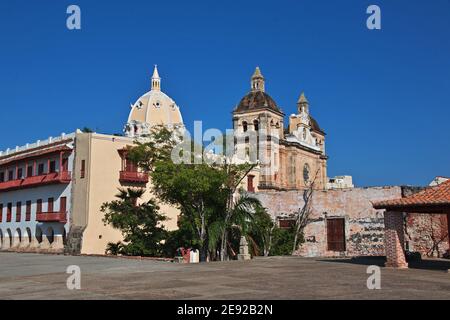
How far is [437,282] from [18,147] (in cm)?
3690

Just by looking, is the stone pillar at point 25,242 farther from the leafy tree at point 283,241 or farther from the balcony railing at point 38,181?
the leafy tree at point 283,241

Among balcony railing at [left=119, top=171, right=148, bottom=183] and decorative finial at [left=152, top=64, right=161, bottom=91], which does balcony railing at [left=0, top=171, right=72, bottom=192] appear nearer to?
balcony railing at [left=119, top=171, right=148, bottom=183]

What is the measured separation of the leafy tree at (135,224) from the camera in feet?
92.5

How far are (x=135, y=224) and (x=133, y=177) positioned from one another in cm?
622

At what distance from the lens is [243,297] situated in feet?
32.9

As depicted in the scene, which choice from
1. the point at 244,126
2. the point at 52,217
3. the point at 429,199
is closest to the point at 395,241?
the point at 429,199

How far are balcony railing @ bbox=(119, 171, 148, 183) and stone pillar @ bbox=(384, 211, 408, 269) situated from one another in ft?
70.1

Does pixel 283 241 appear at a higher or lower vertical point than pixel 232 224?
A: lower

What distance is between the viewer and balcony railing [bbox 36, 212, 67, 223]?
34.5 metres

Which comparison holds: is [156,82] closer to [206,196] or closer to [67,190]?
[67,190]

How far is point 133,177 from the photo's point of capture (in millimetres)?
34969

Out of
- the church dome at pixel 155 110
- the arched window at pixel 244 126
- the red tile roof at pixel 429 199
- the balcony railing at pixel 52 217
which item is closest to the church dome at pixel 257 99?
the arched window at pixel 244 126
